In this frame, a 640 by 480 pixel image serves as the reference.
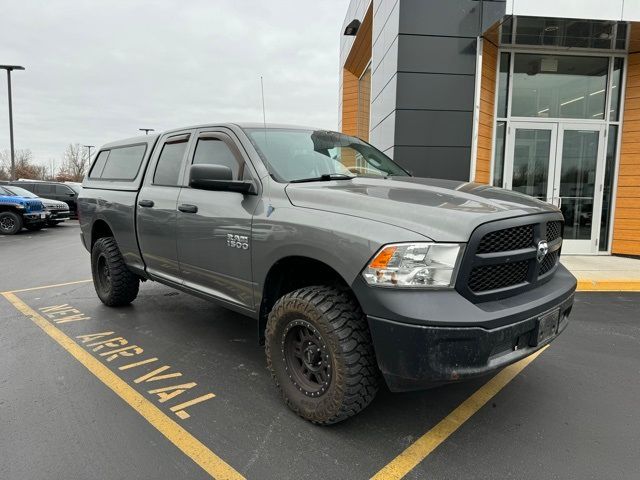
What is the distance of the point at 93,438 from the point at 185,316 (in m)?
2.48

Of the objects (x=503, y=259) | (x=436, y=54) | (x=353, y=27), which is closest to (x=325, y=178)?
(x=503, y=259)

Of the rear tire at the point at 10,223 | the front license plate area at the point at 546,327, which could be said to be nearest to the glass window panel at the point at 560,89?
the front license plate area at the point at 546,327

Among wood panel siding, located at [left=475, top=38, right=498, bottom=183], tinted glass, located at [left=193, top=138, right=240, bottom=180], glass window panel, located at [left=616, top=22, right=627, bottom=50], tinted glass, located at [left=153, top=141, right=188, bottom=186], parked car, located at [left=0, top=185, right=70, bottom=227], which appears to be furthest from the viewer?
parked car, located at [left=0, top=185, right=70, bottom=227]

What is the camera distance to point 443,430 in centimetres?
286

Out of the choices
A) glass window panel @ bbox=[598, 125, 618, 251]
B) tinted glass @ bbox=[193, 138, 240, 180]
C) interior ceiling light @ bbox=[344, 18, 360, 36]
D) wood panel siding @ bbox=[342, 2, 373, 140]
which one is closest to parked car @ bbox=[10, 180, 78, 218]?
wood panel siding @ bbox=[342, 2, 373, 140]

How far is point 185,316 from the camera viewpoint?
5.18 metres

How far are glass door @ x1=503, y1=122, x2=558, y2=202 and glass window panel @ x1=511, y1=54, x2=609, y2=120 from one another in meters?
0.29

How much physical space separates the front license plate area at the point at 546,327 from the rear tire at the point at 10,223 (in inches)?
640

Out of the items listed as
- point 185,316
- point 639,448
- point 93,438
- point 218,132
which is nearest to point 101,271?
point 185,316

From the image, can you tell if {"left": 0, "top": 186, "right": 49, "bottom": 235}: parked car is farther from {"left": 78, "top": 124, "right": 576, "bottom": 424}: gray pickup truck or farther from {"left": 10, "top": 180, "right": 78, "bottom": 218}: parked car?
{"left": 78, "top": 124, "right": 576, "bottom": 424}: gray pickup truck

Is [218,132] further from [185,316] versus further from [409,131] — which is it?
[409,131]

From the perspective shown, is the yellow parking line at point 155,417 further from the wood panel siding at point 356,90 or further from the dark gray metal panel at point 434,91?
the wood panel siding at point 356,90

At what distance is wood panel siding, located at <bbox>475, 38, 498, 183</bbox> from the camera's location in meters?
8.70

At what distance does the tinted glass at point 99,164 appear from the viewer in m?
5.74
